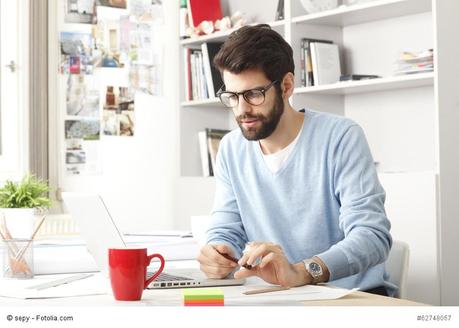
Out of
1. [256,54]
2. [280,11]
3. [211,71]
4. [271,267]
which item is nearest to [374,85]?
[280,11]

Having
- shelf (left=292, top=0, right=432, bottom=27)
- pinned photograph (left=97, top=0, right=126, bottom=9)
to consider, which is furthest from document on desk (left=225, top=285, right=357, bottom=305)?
pinned photograph (left=97, top=0, right=126, bottom=9)

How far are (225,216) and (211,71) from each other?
7.34 ft

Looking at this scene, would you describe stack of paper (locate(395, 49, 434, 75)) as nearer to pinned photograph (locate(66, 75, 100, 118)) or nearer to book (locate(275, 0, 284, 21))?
book (locate(275, 0, 284, 21))

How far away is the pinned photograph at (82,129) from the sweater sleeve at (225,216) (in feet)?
6.93

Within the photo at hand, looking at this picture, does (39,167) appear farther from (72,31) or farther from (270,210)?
(270,210)

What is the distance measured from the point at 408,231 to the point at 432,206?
0.16 metres

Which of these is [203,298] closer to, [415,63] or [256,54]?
[256,54]

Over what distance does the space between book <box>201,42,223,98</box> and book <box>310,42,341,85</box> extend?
68 cm

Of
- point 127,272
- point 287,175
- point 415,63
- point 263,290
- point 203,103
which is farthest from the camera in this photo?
point 203,103

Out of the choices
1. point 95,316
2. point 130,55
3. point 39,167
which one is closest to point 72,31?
point 130,55

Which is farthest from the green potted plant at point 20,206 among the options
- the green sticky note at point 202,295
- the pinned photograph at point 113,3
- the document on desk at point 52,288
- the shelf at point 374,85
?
the pinned photograph at point 113,3

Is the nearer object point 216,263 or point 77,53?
point 216,263

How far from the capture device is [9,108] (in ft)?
12.8

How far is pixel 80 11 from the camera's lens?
418cm
